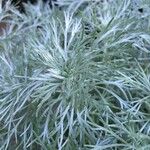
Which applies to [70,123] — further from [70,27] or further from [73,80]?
[70,27]

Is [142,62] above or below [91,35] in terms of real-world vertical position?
below

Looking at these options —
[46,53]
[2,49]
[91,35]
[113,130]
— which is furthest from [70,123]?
[2,49]

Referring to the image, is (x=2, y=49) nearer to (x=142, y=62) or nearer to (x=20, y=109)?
(x=20, y=109)

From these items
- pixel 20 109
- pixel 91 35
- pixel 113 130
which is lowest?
pixel 113 130

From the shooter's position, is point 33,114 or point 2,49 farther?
point 2,49

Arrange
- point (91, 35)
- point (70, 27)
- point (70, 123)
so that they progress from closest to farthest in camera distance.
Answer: point (70, 123)
point (91, 35)
point (70, 27)

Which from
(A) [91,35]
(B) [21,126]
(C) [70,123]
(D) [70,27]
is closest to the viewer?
(C) [70,123]
